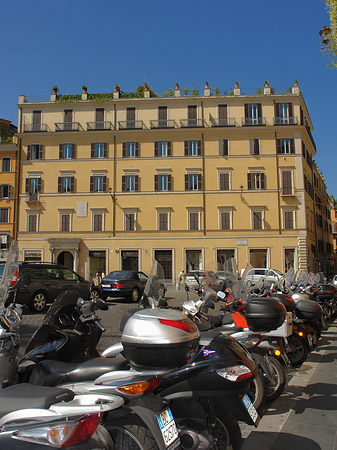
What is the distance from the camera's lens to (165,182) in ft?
131

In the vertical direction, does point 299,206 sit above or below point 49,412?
above

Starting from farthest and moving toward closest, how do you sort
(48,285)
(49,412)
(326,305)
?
(48,285) < (326,305) < (49,412)

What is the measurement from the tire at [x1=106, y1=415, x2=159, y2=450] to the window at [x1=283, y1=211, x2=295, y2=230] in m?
37.6

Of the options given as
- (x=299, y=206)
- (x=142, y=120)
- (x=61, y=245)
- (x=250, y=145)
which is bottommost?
(x=61, y=245)

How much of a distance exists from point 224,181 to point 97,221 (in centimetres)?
1283

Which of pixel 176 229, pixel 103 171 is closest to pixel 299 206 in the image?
pixel 176 229

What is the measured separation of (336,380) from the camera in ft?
19.4

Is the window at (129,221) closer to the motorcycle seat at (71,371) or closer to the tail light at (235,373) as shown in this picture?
the motorcycle seat at (71,371)

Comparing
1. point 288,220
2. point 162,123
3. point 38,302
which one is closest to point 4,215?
point 162,123

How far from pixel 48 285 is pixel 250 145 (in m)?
30.5

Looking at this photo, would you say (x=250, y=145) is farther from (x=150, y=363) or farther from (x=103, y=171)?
(x=150, y=363)

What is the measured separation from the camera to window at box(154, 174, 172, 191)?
39.8 metres

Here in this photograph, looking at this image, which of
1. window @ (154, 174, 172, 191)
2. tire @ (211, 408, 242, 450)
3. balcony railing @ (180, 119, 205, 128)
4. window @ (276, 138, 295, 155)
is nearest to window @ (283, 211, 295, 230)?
window @ (276, 138, 295, 155)

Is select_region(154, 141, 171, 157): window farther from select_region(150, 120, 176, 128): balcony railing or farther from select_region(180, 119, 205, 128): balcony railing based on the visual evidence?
select_region(180, 119, 205, 128): balcony railing
